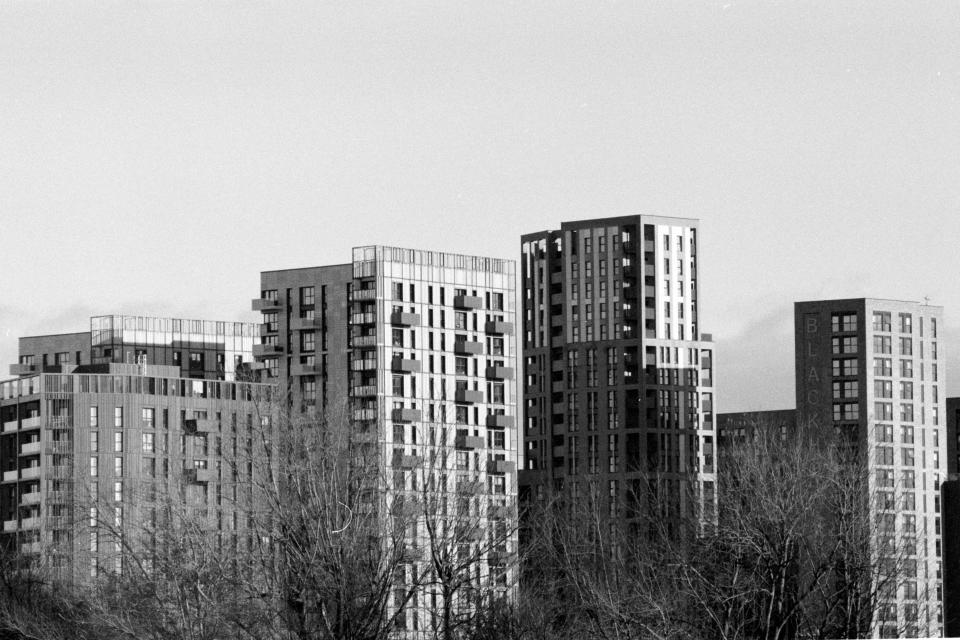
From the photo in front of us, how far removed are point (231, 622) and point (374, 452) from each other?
16.6 m

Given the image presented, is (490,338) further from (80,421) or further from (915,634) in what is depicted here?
(915,634)

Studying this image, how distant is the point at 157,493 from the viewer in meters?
87.4

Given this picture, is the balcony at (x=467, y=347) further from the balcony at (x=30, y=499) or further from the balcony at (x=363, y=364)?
the balcony at (x=30, y=499)

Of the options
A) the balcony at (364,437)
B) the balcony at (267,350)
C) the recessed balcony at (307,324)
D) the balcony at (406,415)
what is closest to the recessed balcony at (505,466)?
the balcony at (406,415)

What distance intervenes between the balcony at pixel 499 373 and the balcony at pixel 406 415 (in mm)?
13306

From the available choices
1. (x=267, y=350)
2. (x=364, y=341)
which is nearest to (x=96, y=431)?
(x=267, y=350)

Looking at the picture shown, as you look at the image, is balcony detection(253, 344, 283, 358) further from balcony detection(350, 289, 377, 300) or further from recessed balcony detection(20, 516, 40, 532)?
recessed balcony detection(20, 516, 40, 532)

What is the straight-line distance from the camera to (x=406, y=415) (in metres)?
184

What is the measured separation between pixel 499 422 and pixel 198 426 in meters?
35.2

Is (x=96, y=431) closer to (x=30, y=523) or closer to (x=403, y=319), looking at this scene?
(x=30, y=523)

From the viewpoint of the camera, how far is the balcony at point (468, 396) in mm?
190875

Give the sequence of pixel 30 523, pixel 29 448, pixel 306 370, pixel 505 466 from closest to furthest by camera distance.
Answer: pixel 30 523 → pixel 29 448 → pixel 306 370 → pixel 505 466

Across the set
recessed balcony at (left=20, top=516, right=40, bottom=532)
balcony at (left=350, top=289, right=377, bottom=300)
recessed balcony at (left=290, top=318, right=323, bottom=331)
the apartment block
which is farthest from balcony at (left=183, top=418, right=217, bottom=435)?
balcony at (left=350, top=289, right=377, bottom=300)

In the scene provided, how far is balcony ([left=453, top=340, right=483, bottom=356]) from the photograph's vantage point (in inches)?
7569
